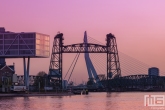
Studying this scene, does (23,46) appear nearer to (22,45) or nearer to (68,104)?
(22,45)

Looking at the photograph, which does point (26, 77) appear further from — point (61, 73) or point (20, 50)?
point (61, 73)

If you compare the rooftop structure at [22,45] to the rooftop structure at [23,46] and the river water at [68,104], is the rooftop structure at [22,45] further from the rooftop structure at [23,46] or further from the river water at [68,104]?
the river water at [68,104]

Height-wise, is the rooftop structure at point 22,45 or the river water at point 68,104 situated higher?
the rooftop structure at point 22,45

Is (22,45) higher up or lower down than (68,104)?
higher up

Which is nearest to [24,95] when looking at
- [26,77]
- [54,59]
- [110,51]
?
[26,77]

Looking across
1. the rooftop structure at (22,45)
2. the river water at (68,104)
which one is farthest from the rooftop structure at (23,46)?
the river water at (68,104)

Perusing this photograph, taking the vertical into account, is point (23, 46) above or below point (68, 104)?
above

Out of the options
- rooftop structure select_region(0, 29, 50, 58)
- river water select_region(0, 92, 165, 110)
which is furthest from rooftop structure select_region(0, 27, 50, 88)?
river water select_region(0, 92, 165, 110)

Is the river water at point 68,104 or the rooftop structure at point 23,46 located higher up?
the rooftop structure at point 23,46

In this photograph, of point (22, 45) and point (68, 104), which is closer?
point (68, 104)

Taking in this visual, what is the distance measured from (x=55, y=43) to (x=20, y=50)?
36.7 m

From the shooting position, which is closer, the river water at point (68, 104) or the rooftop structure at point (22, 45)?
the river water at point (68, 104)

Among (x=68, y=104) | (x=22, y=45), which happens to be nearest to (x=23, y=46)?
(x=22, y=45)

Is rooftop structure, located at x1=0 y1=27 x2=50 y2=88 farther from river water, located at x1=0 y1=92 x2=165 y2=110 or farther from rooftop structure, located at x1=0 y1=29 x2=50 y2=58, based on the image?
river water, located at x1=0 y1=92 x2=165 y2=110
